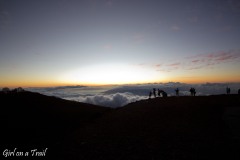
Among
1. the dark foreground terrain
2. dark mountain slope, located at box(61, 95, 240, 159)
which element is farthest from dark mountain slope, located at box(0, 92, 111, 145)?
dark mountain slope, located at box(61, 95, 240, 159)

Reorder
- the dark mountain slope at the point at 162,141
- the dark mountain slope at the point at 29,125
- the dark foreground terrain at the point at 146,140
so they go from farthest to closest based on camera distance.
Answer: the dark mountain slope at the point at 29,125, the dark foreground terrain at the point at 146,140, the dark mountain slope at the point at 162,141

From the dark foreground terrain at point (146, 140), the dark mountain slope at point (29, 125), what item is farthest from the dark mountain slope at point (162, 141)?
the dark mountain slope at point (29, 125)

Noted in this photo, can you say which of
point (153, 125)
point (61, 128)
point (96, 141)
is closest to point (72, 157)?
point (96, 141)

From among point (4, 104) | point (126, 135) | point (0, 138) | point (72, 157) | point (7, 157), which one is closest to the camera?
point (72, 157)

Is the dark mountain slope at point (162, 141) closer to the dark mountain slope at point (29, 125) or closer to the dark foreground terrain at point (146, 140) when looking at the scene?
the dark foreground terrain at point (146, 140)

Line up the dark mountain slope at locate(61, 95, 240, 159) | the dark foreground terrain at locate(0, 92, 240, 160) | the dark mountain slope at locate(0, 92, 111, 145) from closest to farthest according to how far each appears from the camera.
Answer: the dark mountain slope at locate(61, 95, 240, 159)
the dark foreground terrain at locate(0, 92, 240, 160)
the dark mountain slope at locate(0, 92, 111, 145)

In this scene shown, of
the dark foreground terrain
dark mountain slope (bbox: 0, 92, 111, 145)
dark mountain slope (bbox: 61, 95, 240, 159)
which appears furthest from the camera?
dark mountain slope (bbox: 0, 92, 111, 145)

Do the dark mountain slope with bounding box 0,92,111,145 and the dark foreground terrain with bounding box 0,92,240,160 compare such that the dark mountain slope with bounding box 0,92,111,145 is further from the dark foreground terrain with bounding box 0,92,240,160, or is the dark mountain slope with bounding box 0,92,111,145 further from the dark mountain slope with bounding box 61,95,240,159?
the dark mountain slope with bounding box 61,95,240,159

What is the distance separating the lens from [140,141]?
450 inches

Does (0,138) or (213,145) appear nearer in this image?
(213,145)

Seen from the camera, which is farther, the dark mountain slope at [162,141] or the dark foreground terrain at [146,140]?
the dark foreground terrain at [146,140]

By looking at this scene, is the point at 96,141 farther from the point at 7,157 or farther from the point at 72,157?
the point at 7,157

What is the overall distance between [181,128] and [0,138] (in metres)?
16.3

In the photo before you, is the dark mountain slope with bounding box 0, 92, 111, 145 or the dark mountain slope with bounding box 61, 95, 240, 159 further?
the dark mountain slope with bounding box 0, 92, 111, 145
